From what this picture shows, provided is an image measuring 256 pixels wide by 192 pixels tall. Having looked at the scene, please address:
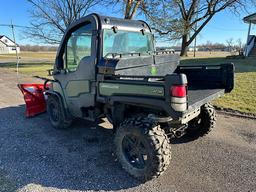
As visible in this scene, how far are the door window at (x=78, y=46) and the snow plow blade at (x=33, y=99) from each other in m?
2.05

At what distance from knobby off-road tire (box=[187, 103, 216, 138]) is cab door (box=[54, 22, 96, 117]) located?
6.63 feet

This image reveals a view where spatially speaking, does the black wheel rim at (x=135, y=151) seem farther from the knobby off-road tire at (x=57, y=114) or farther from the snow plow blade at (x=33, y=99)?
the snow plow blade at (x=33, y=99)

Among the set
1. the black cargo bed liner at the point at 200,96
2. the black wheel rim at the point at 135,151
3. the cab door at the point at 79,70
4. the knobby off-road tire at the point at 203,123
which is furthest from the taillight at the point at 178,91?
the knobby off-road tire at the point at 203,123

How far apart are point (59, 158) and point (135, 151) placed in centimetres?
136

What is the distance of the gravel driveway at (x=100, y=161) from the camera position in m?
2.94

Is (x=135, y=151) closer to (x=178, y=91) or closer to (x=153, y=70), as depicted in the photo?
(x=178, y=91)

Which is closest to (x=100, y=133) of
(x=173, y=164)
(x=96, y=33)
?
(x=173, y=164)

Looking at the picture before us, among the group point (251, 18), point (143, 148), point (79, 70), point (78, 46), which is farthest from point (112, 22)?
point (251, 18)

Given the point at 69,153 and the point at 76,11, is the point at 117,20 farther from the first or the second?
the point at 76,11

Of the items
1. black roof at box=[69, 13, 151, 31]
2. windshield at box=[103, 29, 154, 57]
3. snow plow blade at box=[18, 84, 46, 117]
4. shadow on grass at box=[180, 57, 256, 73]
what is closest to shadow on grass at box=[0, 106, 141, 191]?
snow plow blade at box=[18, 84, 46, 117]

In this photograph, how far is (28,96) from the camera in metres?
5.66

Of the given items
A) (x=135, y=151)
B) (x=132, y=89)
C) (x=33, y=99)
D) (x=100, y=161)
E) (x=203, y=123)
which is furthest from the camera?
(x=33, y=99)

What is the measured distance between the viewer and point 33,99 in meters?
5.79

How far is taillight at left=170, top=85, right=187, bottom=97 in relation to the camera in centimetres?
245
